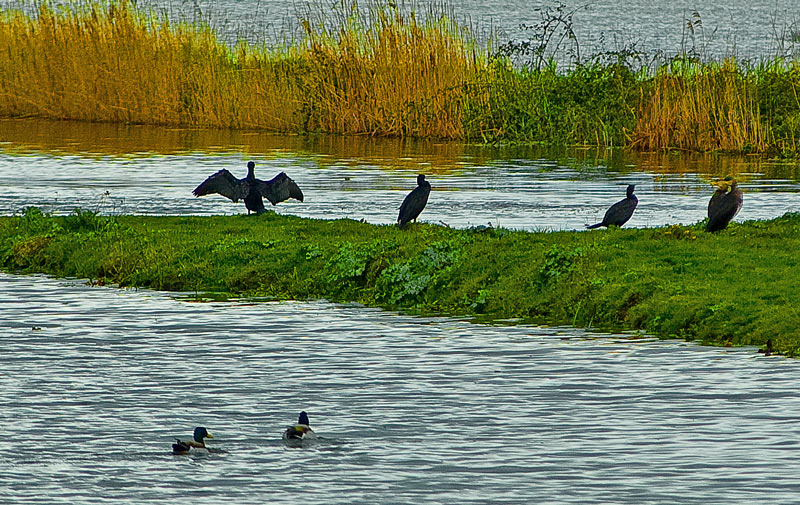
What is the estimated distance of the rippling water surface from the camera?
8156 millimetres

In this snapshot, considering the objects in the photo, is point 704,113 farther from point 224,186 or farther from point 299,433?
point 299,433

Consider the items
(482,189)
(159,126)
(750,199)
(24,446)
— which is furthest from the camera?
(159,126)

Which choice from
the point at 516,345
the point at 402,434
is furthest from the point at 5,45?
the point at 402,434

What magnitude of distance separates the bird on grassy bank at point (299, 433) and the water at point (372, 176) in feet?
29.8

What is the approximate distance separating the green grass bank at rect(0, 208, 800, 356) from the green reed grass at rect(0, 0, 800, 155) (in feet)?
36.5

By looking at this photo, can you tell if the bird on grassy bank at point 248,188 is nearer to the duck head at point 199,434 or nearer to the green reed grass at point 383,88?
the duck head at point 199,434

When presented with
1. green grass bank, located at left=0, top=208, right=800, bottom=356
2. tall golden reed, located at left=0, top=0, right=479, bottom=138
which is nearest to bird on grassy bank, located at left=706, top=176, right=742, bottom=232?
green grass bank, located at left=0, top=208, right=800, bottom=356

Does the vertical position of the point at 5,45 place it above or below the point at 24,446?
above

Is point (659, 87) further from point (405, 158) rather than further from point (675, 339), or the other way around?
point (675, 339)

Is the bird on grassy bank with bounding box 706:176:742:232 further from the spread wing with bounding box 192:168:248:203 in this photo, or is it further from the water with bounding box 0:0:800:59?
the water with bounding box 0:0:800:59

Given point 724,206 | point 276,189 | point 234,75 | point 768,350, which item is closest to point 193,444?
point 768,350

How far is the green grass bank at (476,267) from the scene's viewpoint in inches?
492

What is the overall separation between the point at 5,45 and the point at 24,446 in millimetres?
25824

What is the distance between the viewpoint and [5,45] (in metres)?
33.4
